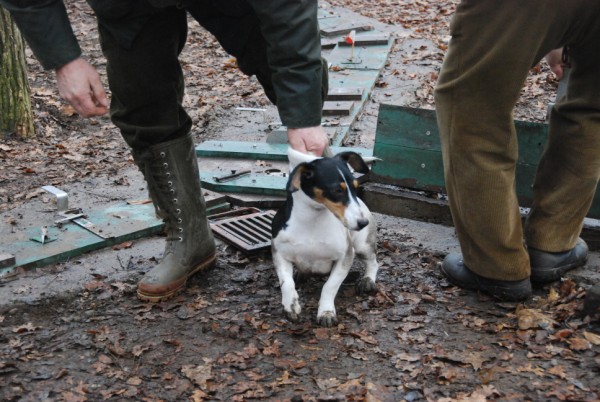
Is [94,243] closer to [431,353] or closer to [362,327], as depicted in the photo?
[362,327]

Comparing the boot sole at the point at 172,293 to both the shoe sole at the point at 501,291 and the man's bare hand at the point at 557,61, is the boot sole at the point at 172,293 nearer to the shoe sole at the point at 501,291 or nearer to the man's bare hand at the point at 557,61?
the shoe sole at the point at 501,291

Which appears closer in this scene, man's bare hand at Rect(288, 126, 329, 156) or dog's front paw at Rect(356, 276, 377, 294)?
man's bare hand at Rect(288, 126, 329, 156)

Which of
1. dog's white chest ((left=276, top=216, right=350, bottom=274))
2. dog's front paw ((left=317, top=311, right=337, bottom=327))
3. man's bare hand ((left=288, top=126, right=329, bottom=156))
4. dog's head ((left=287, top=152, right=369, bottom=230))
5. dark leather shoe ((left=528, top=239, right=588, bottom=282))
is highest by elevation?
man's bare hand ((left=288, top=126, right=329, bottom=156))

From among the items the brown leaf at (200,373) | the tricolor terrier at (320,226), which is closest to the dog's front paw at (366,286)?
the tricolor terrier at (320,226)

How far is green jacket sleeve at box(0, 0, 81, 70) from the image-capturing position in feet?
10.8

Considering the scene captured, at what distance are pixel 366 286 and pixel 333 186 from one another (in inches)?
31.9

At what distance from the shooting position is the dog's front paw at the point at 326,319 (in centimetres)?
370

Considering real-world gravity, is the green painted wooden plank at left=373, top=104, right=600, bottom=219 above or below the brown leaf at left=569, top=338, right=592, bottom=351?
above

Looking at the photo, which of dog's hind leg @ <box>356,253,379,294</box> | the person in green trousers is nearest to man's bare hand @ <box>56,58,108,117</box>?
the person in green trousers

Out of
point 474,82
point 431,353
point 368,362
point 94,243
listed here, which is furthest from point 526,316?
Answer: point 94,243

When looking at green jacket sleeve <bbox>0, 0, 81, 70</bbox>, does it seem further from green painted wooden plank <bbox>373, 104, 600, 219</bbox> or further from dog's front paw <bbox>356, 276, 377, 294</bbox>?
green painted wooden plank <bbox>373, 104, 600, 219</bbox>

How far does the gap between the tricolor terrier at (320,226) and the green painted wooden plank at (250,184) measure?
1413 millimetres

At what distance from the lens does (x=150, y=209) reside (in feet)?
16.6

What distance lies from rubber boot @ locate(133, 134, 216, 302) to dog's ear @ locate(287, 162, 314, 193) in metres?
0.88
